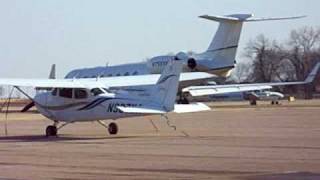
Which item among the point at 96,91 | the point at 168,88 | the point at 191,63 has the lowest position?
the point at 191,63

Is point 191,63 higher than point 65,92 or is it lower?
lower

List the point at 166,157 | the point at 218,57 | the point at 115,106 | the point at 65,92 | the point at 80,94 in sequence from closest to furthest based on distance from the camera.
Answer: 1. the point at 166,157
2. the point at 115,106
3. the point at 80,94
4. the point at 65,92
5. the point at 218,57

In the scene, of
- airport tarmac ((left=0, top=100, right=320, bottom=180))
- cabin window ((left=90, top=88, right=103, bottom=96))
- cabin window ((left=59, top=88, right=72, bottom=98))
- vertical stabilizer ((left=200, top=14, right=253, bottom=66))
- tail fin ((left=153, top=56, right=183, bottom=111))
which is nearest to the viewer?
airport tarmac ((left=0, top=100, right=320, bottom=180))

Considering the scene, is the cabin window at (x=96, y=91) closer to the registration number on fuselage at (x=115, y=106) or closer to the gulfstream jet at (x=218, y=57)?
the registration number on fuselage at (x=115, y=106)

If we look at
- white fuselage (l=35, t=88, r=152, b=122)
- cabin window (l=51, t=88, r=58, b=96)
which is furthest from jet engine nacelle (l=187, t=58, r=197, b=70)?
cabin window (l=51, t=88, r=58, b=96)

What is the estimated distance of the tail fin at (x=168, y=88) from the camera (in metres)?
31.1

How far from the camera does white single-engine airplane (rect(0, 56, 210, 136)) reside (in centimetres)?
3097

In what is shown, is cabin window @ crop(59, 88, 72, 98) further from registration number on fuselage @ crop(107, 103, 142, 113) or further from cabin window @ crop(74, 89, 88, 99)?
registration number on fuselage @ crop(107, 103, 142, 113)

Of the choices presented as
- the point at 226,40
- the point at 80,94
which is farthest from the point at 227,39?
the point at 80,94

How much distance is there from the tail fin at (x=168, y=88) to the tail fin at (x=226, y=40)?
43.4 m

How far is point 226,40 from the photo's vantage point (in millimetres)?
76562

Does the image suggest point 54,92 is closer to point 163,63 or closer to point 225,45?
point 163,63

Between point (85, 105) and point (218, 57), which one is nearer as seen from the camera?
point (85, 105)

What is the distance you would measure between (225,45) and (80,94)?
4456 centimetres
